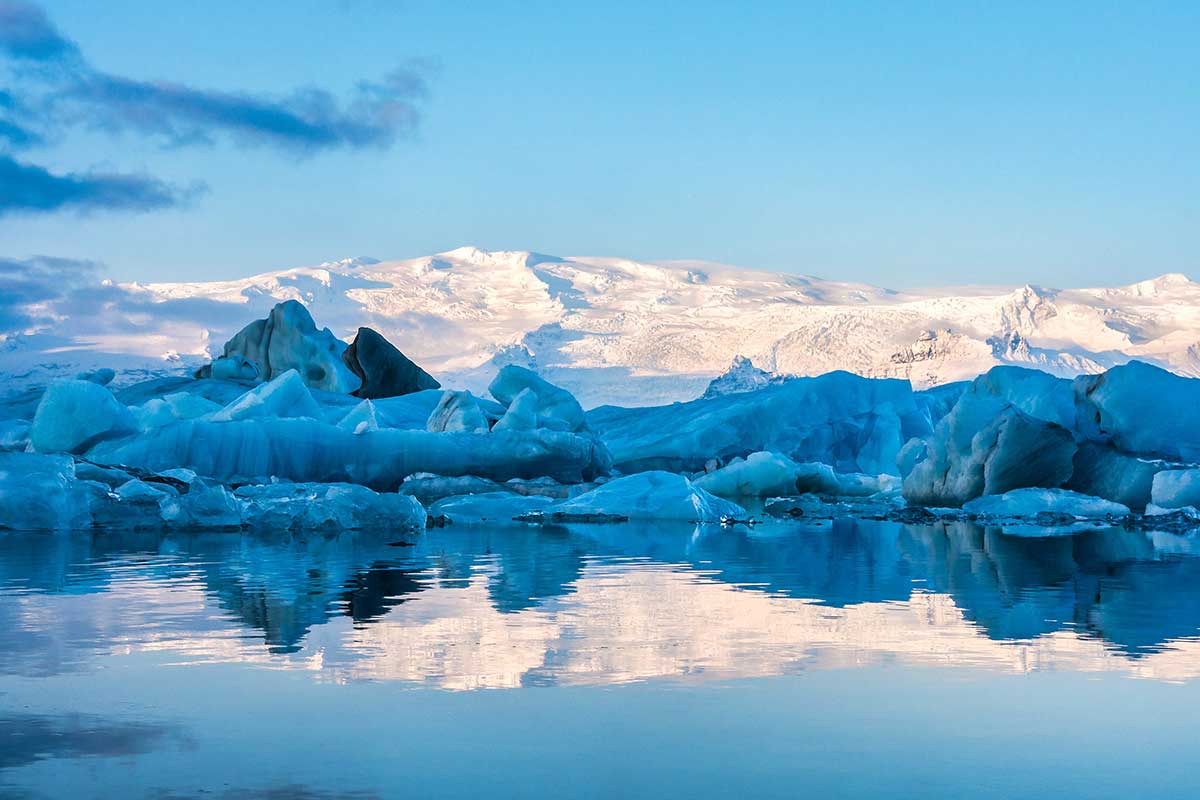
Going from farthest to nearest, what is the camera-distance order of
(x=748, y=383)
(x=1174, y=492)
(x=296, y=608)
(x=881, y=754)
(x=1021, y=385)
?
(x=748, y=383), (x=1021, y=385), (x=1174, y=492), (x=296, y=608), (x=881, y=754)

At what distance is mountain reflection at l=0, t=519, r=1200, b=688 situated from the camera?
543 cm

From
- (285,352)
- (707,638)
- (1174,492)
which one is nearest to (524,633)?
(707,638)

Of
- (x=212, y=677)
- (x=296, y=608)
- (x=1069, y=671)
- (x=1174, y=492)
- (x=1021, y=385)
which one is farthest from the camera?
(x=1021, y=385)

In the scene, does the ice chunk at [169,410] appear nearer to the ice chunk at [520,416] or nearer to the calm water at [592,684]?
the ice chunk at [520,416]

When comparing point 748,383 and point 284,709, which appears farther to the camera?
point 748,383

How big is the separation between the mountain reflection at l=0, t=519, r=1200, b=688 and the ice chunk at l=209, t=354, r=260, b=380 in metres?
20.1

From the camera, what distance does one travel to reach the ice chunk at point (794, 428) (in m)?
32.8

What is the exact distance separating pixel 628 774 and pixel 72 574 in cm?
647

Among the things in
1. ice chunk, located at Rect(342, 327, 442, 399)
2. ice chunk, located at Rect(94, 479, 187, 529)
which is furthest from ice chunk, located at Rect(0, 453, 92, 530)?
ice chunk, located at Rect(342, 327, 442, 399)

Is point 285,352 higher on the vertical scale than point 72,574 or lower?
higher

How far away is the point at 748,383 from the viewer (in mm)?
55688

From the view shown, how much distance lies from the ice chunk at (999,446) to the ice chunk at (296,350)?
16144 millimetres

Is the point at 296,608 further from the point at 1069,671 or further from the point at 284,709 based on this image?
the point at 1069,671

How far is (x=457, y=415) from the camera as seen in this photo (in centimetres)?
2706
